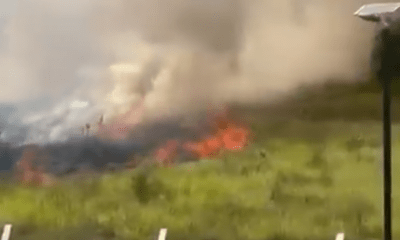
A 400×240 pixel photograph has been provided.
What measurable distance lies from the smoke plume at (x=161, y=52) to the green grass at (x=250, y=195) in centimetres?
43

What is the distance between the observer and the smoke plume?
152 inches

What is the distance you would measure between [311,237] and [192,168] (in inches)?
41.0

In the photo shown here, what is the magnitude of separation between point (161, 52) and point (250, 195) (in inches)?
50.9

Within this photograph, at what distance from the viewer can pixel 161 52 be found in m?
3.89

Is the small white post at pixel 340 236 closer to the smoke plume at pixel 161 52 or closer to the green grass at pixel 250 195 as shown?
the green grass at pixel 250 195

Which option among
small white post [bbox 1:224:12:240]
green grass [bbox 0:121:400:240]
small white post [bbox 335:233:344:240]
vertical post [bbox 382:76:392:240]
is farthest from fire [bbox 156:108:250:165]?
small white post [bbox 1:224:12:240]

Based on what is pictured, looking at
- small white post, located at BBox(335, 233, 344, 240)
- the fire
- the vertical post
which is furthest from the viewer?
the fire

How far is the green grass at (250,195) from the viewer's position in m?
3.80

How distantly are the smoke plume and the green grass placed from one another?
1.42 ft

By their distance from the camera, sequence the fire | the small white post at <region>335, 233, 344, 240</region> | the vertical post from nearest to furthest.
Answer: the vertical post
the small white post at <region>335, 233, 344, 240</region>
the fire

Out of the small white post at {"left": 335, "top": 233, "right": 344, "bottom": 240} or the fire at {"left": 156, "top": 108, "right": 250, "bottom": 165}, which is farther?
the fire at {"left": 156, "top": 108, "right": 250, "bottom": 165}

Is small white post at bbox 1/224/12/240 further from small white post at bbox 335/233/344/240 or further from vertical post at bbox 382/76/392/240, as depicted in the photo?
vertical post at bbox 382/76/392/240

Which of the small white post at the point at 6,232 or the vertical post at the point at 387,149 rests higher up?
the vertical post at the point at 387,149

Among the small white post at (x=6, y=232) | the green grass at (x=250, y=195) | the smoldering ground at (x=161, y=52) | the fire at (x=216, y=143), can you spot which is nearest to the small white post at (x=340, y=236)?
the green grass at (x=250, y=195)
